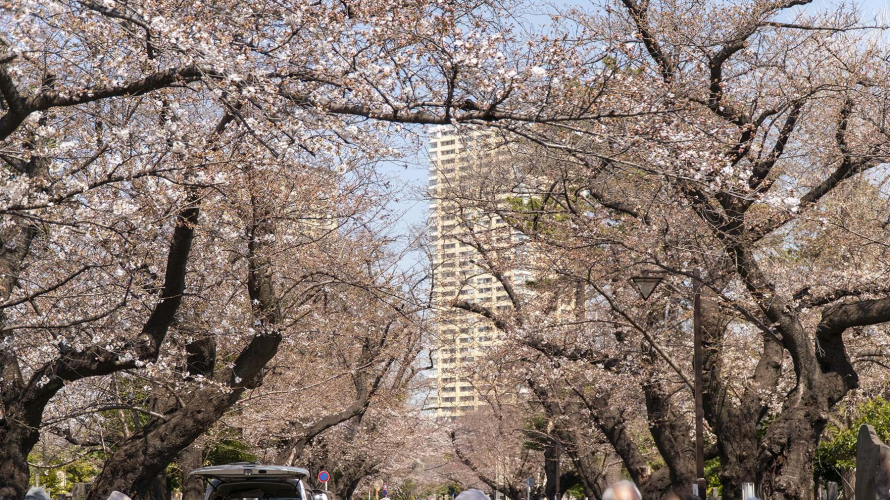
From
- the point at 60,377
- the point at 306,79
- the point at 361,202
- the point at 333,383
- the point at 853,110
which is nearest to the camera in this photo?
the point at 306,79

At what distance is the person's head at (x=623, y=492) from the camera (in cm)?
652

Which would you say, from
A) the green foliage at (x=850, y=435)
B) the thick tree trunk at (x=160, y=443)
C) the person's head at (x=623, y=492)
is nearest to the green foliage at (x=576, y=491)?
A: the green foliage at (x=850, y=435)

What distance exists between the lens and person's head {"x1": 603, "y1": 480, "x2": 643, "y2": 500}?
6516mm

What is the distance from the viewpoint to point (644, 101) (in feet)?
30.5

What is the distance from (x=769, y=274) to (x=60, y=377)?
11494 mm

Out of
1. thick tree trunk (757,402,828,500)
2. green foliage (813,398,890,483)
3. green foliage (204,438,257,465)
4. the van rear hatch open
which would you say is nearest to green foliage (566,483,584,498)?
green foliage (813,398,890,483)

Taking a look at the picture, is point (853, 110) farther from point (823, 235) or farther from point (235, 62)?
point (235, 62)

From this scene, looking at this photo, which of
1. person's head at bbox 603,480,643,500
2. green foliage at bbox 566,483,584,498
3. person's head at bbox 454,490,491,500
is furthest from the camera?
green foliage at bbox 566,483,584,498

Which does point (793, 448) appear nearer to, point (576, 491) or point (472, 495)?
point (472, 495)

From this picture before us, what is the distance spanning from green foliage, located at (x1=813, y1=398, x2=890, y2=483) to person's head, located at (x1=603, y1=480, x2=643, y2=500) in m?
19.6

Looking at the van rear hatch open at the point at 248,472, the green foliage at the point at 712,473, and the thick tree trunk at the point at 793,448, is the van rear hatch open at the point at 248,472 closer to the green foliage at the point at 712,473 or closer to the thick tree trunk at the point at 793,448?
the thick tree trunk at the point at 793,448

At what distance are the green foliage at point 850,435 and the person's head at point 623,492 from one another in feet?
64.3

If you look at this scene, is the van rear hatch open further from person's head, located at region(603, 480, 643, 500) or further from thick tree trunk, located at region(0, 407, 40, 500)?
person's head, located at region(603, 480, 643, 500)

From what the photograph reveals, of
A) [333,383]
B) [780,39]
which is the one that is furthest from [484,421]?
[780,39]
